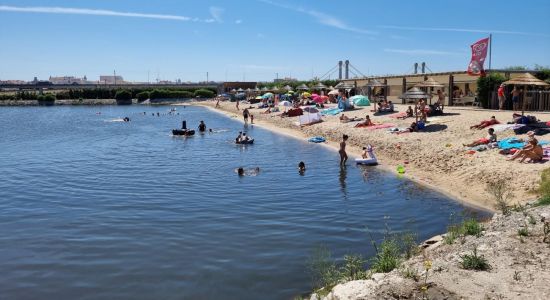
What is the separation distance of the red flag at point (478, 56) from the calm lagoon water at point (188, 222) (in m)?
13.6

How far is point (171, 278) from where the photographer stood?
10.0m

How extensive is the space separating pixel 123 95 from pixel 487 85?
12068 centimetres

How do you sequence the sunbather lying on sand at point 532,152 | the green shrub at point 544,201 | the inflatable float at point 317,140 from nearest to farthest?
the green shrub at point 544,201 < the sunbather lying on sand at point 532,152 < the inflatable float at point 317,140

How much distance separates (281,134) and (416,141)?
15625 mm

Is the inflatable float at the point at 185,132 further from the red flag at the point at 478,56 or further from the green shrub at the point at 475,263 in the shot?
the green shrub at the point at 475,263

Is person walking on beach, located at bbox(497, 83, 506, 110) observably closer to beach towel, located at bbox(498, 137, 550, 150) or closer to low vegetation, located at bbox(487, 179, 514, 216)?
beach towel, located at bbox(498, 137, 550, 150)

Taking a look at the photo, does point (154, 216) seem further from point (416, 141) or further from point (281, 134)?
point (281, 134)

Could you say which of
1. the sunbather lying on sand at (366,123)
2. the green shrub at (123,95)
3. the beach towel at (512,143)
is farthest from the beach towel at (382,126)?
the green shrub at (123,95)

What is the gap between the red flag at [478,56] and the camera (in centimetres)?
3134

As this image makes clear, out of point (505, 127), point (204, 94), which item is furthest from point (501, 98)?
point (204, 94)

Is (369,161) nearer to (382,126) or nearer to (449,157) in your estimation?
(449,157)

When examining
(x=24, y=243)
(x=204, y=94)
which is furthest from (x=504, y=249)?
(x=204, y=94)

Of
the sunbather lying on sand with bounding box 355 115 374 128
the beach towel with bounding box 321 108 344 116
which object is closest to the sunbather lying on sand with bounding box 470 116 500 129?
the sunbather lying on sand with bounding box 355 115 374 128

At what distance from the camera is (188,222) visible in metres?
14.2
